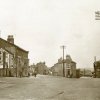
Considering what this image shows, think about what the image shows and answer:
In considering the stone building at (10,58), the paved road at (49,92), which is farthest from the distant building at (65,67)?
the paved road at (49,92)

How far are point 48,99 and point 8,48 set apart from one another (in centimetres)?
6061

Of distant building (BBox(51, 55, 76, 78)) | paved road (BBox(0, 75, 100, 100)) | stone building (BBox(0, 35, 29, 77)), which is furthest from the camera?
distant building (BBox(51, 55, 76, 78))

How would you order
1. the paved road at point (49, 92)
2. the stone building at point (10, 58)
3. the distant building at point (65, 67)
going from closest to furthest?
the paved road at point (49, 92) < the stone building at point (10, 58) < the distant building at point (65, 67)

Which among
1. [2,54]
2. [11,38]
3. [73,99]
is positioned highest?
[11,38]

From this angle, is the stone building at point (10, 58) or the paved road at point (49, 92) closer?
the paved road at point (49, 92)

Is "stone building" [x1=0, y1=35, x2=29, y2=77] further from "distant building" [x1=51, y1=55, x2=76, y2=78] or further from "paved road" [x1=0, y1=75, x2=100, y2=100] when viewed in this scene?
"paved road" [x1=0, y1=75, x2=100, y2=100]

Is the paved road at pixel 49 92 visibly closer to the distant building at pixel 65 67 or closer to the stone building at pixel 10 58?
the stone building at pixel 10 58

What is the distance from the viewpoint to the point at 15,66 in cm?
7544

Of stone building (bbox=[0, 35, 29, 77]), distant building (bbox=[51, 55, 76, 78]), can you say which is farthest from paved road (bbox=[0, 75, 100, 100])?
distant building (bbox=[51, 55, 76, 78])

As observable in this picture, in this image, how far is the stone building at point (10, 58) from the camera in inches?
2756

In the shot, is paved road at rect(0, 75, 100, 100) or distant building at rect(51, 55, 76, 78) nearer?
paved road at rect(0, 75, 100, 100)

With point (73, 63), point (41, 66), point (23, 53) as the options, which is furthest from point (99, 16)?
point (41, 66)

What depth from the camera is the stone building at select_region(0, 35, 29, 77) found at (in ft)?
230

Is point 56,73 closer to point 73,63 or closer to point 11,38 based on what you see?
point 73,63
